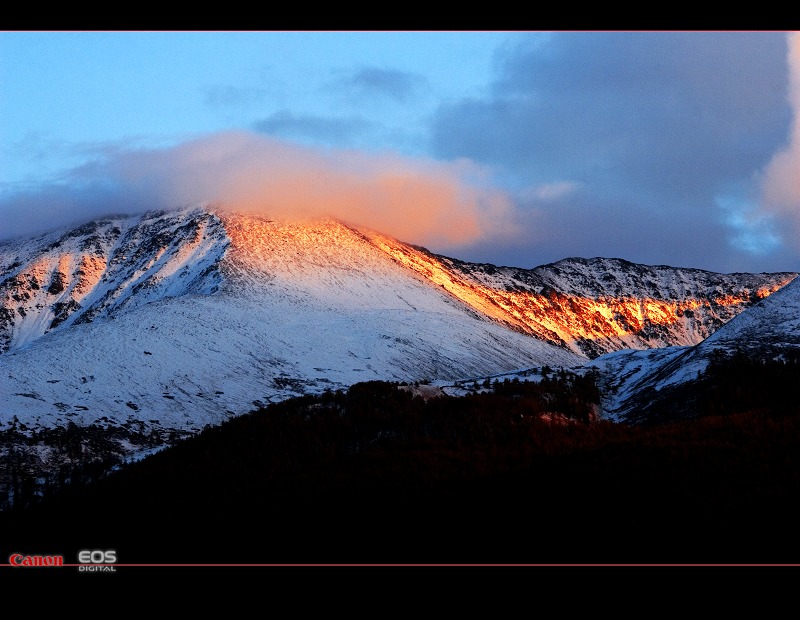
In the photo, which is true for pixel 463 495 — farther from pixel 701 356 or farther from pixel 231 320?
pixel 231 320

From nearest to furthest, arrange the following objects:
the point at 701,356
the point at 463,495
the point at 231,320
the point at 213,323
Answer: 1. the point at 463,495
2. the point at 701,356
3. the point at 213,323
4. the point at 231,320

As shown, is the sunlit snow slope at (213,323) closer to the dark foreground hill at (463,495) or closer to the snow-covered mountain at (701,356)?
the snow-covered mountain at (701,356)

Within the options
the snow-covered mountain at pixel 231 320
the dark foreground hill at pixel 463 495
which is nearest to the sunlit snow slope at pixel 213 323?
the snow-covered mountain at pixel 231 320

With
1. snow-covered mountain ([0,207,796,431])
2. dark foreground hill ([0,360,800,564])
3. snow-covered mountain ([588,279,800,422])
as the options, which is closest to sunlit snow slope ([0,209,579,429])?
snow-covered mountain ([0,207,796,431])

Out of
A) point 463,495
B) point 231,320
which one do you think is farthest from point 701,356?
point 231,320

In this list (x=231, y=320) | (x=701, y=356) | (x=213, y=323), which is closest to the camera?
(x=701, y=356)

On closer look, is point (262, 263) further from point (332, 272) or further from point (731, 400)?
point (731, 400)
